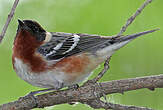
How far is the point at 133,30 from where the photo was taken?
4781mm

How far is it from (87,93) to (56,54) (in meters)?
1.03

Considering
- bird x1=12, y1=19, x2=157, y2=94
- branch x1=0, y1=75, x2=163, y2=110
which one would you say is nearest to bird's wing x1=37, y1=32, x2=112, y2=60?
bird x1=12, y1=19, x2=157, y2=94

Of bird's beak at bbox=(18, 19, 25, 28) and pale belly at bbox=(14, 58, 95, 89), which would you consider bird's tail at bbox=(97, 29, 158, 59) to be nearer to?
pale belly at bbox=(14, 58, 95, 89)

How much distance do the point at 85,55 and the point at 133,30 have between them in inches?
31.7

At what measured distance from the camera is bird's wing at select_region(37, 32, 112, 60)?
4.52 metres

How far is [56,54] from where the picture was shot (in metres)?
4.54

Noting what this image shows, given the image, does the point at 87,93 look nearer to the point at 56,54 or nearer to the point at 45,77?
the point at 45,77

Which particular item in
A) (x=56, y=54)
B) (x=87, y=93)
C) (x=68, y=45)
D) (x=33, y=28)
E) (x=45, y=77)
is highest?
(x=33, y=28)

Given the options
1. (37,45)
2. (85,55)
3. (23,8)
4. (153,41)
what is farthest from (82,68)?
(23,8)

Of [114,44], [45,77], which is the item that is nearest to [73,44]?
[114,44]

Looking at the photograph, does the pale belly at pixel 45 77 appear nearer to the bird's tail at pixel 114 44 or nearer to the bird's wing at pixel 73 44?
the bird's wing at pixel 73 44

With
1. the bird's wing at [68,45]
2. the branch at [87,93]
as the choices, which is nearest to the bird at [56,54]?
the bird's wing at [68,45]

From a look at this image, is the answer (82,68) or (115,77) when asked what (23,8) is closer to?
(82,68)

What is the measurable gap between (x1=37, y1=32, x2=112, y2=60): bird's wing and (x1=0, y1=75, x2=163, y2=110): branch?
79 cm
